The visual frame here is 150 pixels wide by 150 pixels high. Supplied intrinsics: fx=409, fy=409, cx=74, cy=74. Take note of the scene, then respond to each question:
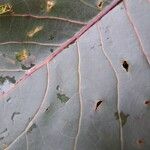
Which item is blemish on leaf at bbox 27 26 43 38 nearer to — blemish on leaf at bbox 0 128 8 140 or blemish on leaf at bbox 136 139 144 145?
blemish on leaf at bbox 0 128 8 140

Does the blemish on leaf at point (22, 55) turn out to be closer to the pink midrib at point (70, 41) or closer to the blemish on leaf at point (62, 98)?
the pink midrib at point (70, 41)

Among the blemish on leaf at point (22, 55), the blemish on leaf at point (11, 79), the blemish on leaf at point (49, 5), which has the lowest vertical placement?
the blemish on leaf at point (11, 79)

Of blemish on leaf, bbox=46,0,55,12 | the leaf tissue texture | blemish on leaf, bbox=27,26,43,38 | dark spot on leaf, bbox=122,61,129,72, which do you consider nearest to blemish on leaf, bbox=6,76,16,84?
the leaf tissue texture

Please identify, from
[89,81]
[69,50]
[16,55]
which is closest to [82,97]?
[89,81]

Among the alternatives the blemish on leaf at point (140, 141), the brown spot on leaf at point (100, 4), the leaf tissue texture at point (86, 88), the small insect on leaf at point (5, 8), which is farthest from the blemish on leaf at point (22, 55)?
the blemish on leaf at point (140, 141)

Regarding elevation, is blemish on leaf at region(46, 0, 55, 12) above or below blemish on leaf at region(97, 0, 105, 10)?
above

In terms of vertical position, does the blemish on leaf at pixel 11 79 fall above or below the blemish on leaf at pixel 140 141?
above

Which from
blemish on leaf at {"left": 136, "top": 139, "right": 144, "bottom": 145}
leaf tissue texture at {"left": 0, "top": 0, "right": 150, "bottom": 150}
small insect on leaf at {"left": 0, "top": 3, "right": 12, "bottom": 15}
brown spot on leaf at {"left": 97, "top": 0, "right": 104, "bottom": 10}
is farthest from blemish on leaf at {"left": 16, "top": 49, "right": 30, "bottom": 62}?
blemish on leaf at {"left": 136, "top": 139, "right": 144, "bottom": 145}

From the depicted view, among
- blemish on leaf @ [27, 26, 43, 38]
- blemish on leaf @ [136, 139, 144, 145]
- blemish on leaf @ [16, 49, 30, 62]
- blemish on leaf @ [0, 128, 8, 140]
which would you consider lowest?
blemish on leaf @ [136, 139, 144, 145]
